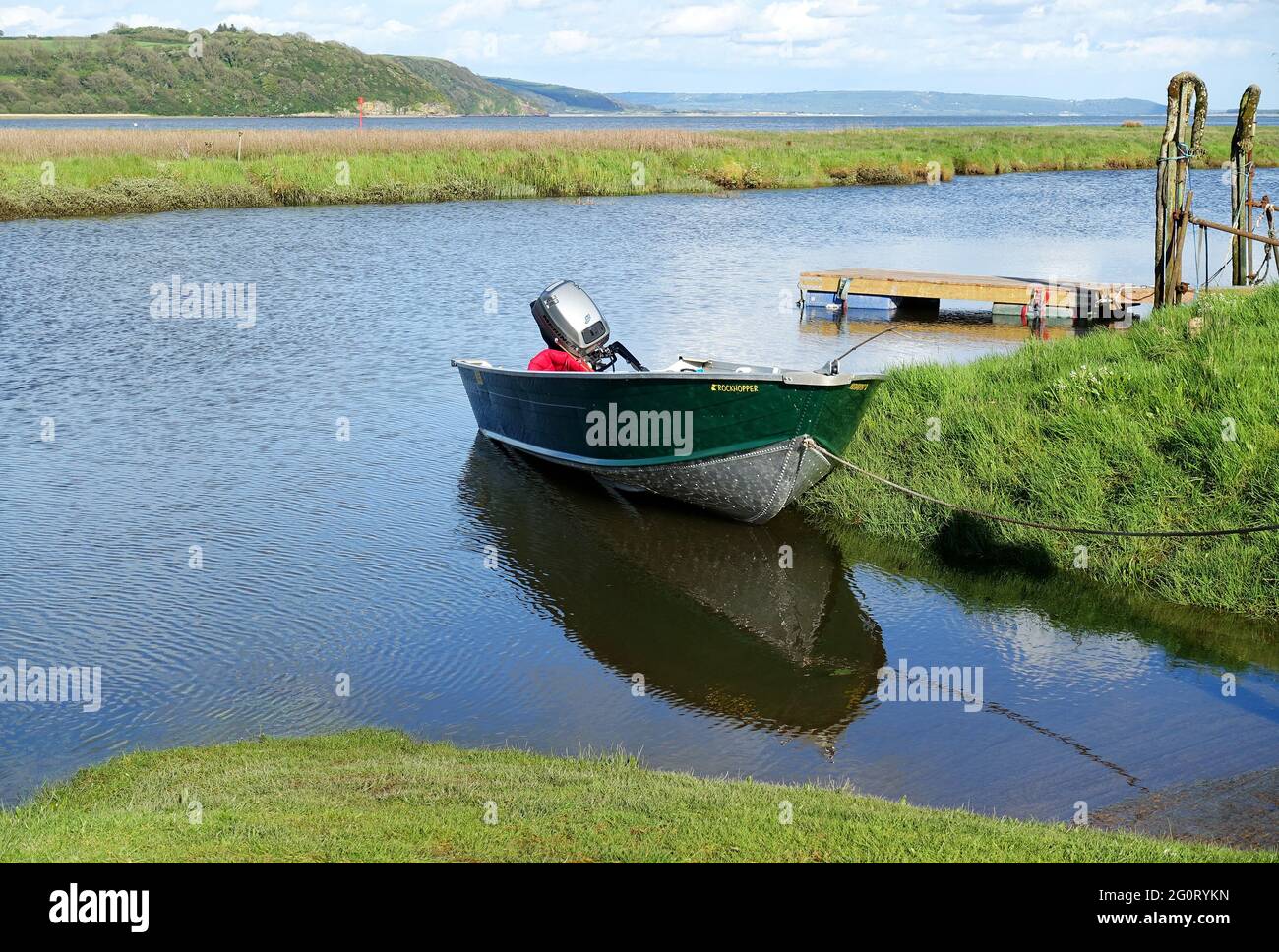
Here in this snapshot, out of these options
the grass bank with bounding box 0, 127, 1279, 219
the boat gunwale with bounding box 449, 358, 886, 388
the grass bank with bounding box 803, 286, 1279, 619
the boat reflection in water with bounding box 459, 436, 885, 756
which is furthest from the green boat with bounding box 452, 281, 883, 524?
the grass bank with bounding box 0, 127, 1279, 219

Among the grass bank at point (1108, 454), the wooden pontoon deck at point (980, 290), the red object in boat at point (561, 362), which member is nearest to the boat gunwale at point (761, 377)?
the red object in boat at point (561, 362)

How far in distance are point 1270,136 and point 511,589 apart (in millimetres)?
93082

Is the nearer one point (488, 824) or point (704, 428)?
point (488, 824)

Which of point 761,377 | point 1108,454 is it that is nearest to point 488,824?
point 761,377

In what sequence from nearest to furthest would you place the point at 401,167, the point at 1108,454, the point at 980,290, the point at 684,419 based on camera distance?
1. the point at 1108,454
2. the point at 684,419
3. the point at 980,290
4. the point at 401,167

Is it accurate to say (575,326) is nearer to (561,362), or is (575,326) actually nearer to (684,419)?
(561,362)

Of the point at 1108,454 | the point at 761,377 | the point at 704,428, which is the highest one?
the point at 761,377

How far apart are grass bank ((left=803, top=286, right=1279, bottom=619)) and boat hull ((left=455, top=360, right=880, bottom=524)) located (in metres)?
1.20

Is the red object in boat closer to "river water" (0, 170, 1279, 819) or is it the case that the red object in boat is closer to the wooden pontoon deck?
"river water" (0, 170, 1279, 819)

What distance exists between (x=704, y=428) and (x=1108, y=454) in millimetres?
4045

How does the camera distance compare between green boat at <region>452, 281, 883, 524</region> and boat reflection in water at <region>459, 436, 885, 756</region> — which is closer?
boat reflection in water at <region>459, 436, 885, 756</region>

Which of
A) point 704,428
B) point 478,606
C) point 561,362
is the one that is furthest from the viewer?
point 561,362

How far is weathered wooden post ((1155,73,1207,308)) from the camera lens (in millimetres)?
18656

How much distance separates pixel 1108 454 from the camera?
12781mm
